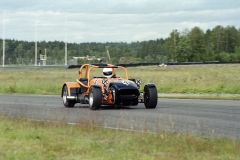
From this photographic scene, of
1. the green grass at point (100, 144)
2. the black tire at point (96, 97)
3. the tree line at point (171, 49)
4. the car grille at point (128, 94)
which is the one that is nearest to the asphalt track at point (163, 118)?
the black tire at point (96, 97)

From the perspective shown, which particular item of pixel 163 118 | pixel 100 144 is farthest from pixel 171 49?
pixel 100 144

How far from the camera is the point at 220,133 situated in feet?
43.8

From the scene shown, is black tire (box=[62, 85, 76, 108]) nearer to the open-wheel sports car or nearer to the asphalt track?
the asphalt track

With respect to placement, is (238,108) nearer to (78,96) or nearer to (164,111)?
(164,111)

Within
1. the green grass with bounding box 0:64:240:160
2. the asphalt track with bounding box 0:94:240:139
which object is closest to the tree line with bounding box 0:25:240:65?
the asphalt track with bounding box 0:94:240:139

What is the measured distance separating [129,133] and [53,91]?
24.5 metres

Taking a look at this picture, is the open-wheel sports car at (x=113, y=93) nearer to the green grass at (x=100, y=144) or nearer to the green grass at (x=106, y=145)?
the green grass at (x=100, y=144)

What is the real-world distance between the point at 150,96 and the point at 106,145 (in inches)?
377

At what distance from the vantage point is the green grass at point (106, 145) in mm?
10000

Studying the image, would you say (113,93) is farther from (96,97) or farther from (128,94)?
(96,97)

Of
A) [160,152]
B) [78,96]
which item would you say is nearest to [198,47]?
[78,96]

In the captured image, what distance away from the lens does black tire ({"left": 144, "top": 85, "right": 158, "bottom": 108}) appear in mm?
20656

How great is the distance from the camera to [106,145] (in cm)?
1122

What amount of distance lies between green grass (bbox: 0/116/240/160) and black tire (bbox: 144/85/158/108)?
22.9 feet
